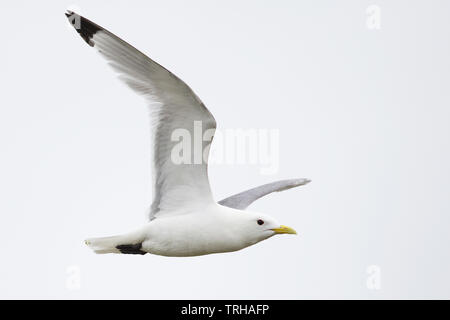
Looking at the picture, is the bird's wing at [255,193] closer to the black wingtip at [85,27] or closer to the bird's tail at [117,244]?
the bird's tail at [117,244]

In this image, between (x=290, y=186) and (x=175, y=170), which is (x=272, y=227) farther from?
(x=290, y=186)

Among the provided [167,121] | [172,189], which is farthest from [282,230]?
[167,121]

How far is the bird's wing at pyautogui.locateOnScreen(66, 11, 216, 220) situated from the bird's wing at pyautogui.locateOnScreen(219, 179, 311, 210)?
34.1 inches

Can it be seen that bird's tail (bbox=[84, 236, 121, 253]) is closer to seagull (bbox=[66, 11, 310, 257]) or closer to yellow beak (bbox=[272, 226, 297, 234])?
seagull (bbox=[66, 11, 310, 257])

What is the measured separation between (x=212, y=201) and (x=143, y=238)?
58 cm

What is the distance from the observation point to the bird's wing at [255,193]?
7.00 m

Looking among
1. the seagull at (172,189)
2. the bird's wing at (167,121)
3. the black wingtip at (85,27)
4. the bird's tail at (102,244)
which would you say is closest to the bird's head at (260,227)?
the seagull at (172,189)

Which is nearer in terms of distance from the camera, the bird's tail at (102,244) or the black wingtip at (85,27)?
the black wingtip at (85,27)

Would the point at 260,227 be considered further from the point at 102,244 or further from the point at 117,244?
the point at 102,244

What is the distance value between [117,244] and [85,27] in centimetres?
155

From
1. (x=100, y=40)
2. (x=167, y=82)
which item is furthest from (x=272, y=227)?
(x=100, y=40)

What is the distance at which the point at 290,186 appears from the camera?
7672 millimetres

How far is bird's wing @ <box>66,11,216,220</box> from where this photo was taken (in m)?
5.71

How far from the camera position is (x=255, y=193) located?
7258 millimetres
